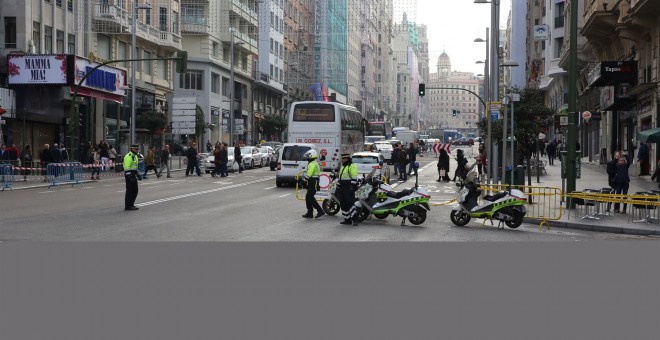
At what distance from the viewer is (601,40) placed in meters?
43.3

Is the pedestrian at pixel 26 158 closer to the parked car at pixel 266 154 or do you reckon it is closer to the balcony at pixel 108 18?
the balcony at pixel 108 18

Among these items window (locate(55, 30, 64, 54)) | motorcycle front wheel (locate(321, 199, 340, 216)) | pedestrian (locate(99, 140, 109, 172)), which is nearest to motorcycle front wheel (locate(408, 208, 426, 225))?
motorcycle front wheel (locate(321, 199, 340, 216))

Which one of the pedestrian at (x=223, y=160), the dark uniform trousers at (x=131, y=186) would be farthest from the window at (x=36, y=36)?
the dark uniform trousers at (x=131, y=186)

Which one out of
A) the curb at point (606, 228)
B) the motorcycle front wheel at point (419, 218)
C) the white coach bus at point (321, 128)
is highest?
the white coach bus at point (321, 128)

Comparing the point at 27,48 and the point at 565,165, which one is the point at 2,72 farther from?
the point at 565,165

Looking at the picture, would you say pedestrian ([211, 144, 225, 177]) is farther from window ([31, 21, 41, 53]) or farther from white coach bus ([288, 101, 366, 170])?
window ([31, 21, 41, 53])

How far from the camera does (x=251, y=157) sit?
51.0 meters

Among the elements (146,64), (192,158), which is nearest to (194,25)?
(146,64)

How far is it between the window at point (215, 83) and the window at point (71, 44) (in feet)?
73.2

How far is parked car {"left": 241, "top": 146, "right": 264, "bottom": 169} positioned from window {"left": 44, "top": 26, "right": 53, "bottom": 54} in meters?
12.7

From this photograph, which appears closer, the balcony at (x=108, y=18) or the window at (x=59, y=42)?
the window at (x=59, y=42)

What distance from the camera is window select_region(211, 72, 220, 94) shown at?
68.0m

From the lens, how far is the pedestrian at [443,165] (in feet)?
125

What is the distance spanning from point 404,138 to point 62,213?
75.2m
